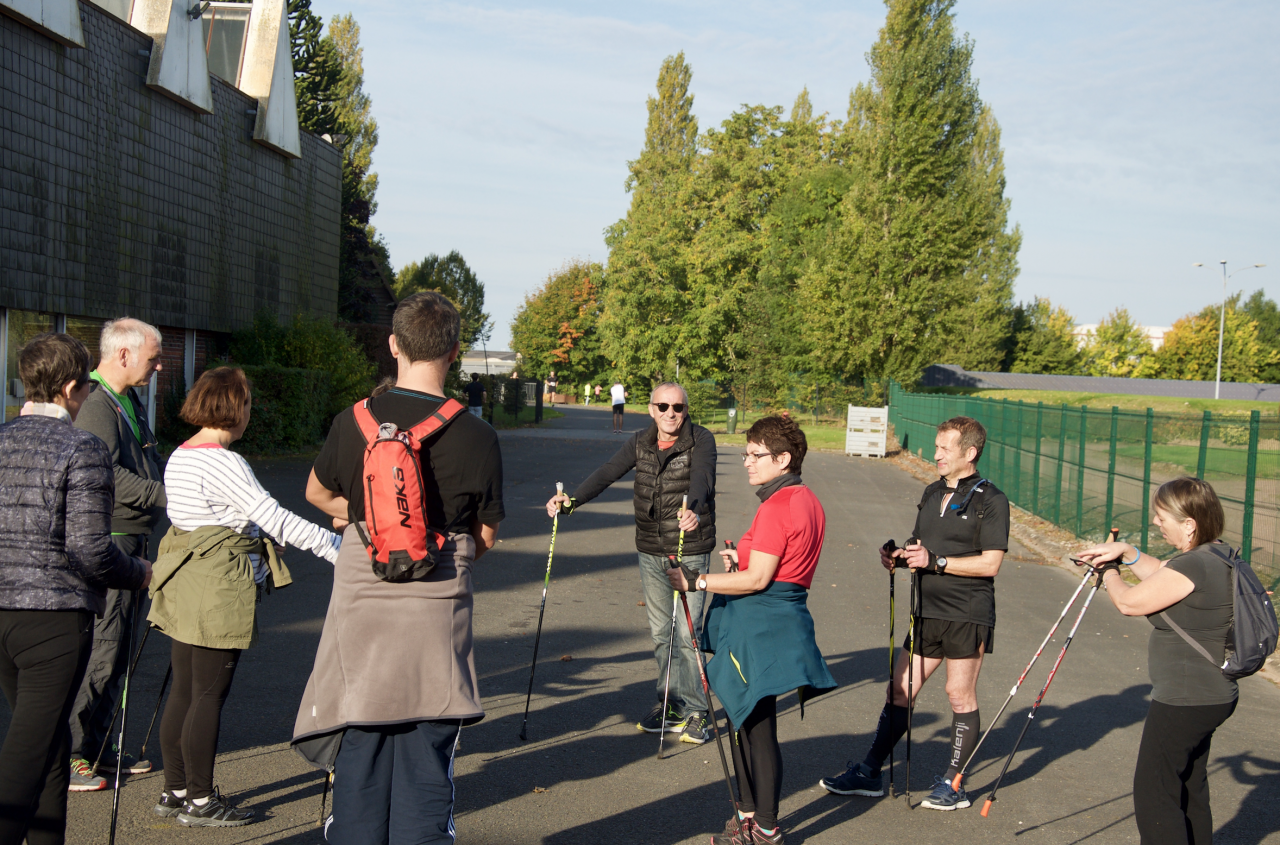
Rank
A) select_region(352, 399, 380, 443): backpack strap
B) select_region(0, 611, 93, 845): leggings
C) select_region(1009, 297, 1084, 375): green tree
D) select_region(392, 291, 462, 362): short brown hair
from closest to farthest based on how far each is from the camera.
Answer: select_region(352, 399, 380, 443): backpack strap < select_region(392, 291, 462, 362): short brown hair < select_region(0, 611, 93, 845): leggings < select_region(1009, 297, 1084, 375): green tree

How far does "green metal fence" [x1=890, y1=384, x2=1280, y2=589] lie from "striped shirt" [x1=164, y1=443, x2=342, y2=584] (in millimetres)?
8719

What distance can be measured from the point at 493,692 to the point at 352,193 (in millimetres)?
34141

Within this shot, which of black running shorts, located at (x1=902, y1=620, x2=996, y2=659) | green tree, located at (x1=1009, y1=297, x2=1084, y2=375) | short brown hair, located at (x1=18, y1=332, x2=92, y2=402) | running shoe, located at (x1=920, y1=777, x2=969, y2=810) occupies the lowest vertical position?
running shoe, located at (x1=920, y1=777, x2=969, y2=810)

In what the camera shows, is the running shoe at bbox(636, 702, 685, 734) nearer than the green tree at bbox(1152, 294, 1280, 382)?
Yes

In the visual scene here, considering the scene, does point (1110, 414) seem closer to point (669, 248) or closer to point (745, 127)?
point (669, 248)

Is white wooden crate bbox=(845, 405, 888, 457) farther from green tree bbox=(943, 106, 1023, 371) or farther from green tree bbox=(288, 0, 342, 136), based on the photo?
green tree bbox=(943, 106, 1023, 371)

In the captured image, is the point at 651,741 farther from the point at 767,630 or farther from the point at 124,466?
the point at 124,466

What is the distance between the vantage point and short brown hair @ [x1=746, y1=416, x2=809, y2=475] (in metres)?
4.31

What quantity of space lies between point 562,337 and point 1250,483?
6716 centimetres

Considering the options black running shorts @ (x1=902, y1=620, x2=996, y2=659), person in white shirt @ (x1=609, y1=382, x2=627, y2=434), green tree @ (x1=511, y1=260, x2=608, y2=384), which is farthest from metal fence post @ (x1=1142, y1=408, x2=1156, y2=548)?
green tree @ (x1=511, y1=260, x2=608, y2=384)

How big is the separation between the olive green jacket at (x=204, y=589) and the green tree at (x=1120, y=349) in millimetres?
84066

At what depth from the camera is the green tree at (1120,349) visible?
80.5m

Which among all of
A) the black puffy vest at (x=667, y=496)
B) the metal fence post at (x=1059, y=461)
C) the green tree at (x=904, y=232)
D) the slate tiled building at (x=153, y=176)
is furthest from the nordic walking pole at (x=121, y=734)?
the green tree at (x=904, y=232)

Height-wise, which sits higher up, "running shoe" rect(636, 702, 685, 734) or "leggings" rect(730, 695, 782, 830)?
"leggings" rect(730, 695, 782, 830)
